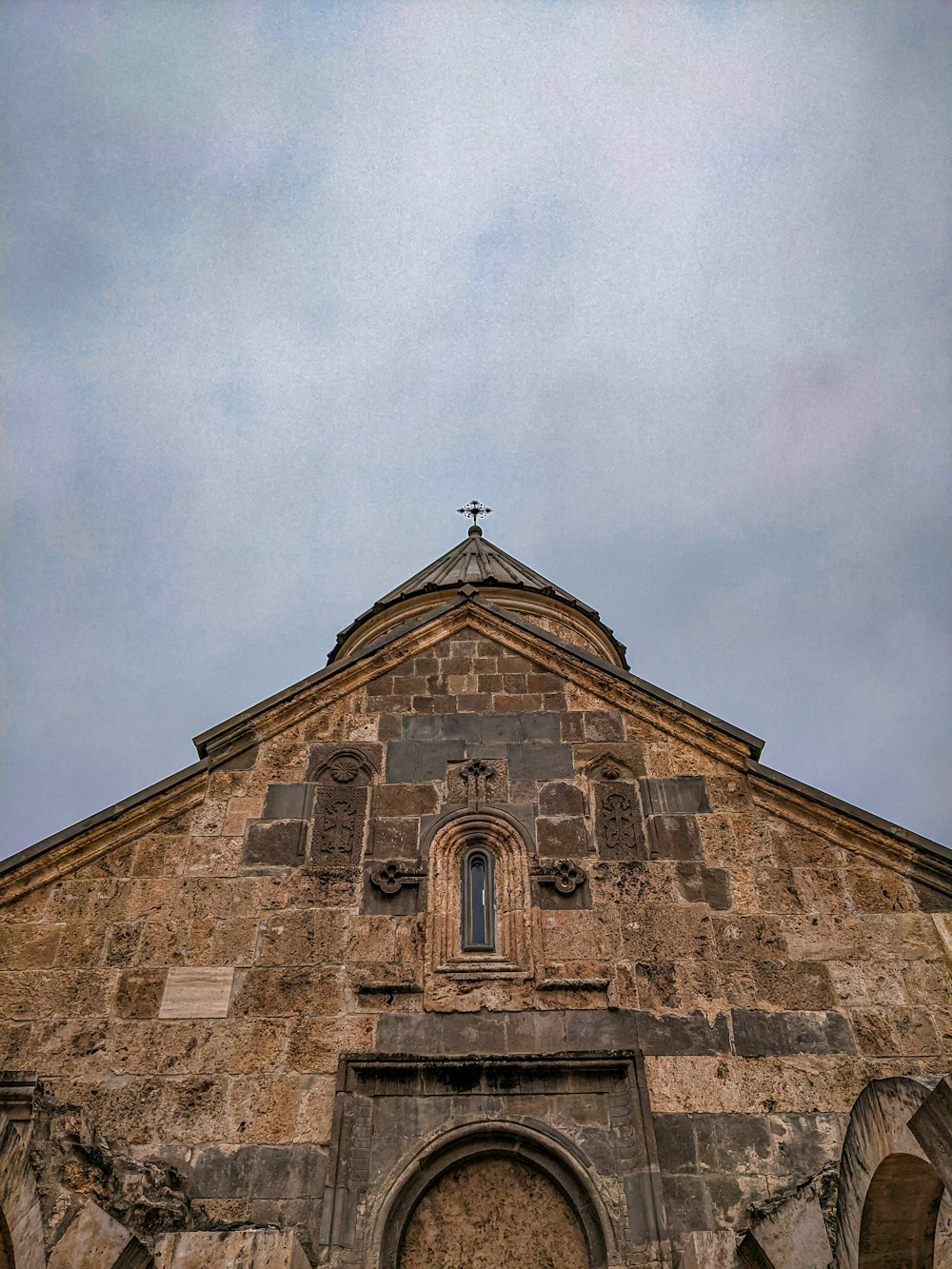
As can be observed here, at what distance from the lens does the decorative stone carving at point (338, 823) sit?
6801mm

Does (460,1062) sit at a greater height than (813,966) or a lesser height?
lesser

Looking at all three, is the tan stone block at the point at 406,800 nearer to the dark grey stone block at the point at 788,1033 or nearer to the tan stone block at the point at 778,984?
the tan stone block at the point at 778,984

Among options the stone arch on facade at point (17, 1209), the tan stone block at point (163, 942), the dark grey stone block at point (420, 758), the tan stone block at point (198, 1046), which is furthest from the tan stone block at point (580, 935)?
the stone arch on facade at point (17, 1209)

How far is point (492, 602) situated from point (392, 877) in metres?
6.64

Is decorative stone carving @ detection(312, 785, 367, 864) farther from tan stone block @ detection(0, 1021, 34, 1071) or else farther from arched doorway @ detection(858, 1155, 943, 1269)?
arched doorway @ detection(858, 1155, 943, 1269)

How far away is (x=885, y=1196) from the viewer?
4.89 m

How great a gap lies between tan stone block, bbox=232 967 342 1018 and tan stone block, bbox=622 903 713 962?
73.7 inches

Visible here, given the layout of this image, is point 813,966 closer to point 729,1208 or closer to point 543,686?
point 729,1208

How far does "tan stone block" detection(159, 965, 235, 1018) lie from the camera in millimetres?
6086

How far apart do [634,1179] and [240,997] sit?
2531 millimetres

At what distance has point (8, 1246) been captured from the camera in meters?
5.02

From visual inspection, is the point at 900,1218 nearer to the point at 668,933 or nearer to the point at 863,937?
the point at 863,937

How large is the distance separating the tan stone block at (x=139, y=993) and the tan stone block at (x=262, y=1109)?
731mm

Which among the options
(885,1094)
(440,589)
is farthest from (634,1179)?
(440,589)
